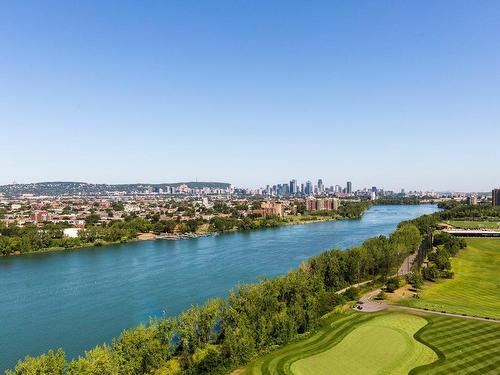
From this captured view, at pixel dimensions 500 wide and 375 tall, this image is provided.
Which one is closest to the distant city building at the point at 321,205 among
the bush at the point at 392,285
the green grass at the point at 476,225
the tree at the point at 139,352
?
the green grass at the point at 476,225

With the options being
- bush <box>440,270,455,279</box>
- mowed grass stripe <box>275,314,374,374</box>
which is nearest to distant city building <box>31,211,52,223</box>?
bush <box>440,270,455,279</box>

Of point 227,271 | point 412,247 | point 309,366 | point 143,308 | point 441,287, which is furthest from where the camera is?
point 412,247

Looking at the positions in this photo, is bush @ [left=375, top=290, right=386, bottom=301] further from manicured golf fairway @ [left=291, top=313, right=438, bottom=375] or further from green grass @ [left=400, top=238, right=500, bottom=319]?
manicured golf fairway @ [left=291, top=313, right=438, bottom=375]

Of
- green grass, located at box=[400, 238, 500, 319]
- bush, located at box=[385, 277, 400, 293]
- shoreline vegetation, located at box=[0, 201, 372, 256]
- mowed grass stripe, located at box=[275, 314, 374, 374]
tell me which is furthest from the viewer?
shoreline vegetation, located at box=[0, 201, 372, 256]

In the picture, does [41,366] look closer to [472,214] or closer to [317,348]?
[317,348]

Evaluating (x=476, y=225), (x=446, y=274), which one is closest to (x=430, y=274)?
(x=446, y=274)

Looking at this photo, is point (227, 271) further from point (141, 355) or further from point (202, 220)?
point (202, 220)

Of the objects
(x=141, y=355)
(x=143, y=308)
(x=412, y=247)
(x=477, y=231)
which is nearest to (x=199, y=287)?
(x=143, y=308)

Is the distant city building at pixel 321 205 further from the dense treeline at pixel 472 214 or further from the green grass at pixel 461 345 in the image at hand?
the green grass at pixel 461 345
